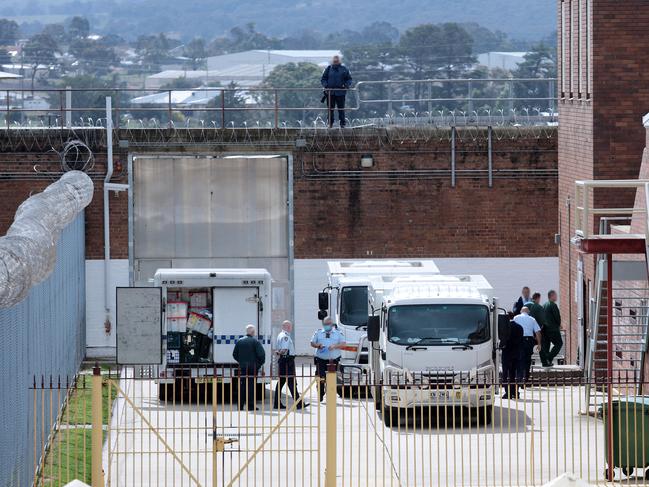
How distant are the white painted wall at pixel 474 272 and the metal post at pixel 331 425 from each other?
1782 centimetres

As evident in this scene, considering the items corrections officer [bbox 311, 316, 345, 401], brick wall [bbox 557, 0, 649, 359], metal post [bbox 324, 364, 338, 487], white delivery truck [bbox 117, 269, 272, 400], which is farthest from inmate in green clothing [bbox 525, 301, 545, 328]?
metal post [bbox 324, 364, 338, 487]

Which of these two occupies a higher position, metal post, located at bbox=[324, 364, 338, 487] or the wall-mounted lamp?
the wall-mounted lamp

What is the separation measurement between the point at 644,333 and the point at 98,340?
1461 cm

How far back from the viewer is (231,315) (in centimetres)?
2445

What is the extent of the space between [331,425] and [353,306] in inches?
434

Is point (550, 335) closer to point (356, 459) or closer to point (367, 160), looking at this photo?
point (367, 160)

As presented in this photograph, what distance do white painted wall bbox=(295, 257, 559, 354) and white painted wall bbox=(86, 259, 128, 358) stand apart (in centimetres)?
409

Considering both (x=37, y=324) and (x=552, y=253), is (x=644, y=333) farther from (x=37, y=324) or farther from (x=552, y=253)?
(x=552, y=253)

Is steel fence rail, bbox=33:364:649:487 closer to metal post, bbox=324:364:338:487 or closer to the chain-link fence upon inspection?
metal post, bbox=324:364:338:487

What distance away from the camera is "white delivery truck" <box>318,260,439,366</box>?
25.4 metres

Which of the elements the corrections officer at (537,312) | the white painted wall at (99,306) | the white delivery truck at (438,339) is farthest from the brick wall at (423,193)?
the white delivery truck at (438,339)

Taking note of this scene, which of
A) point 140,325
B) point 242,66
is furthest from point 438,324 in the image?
point 242,66

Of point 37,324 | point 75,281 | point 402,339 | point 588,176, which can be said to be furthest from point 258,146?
point 37,324

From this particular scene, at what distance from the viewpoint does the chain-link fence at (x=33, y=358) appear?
14266mm
